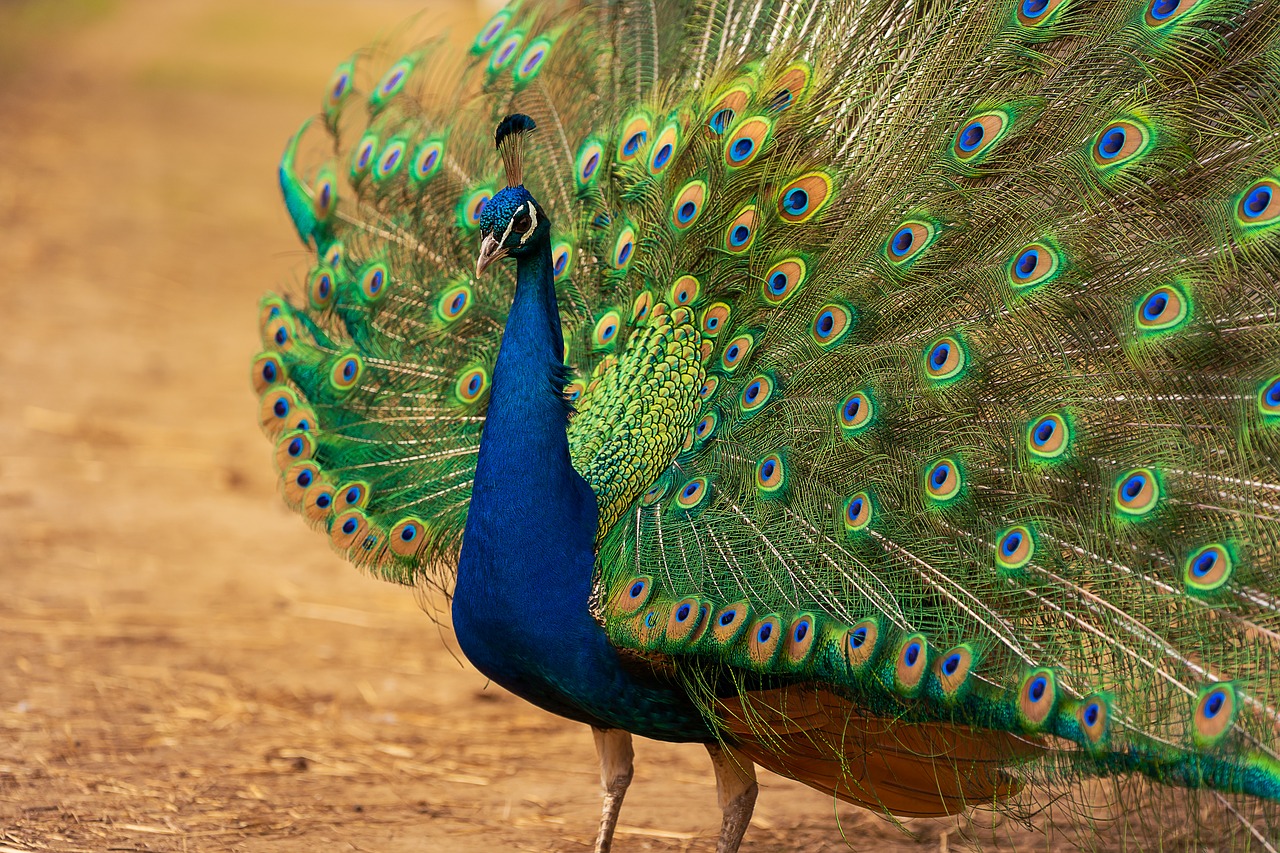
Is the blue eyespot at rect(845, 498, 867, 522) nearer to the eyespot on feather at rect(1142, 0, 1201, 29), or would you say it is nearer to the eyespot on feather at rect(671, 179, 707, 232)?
the eyespot on feather at rect(671, 179, 707, 232)

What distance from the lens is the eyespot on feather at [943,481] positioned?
11.0ft

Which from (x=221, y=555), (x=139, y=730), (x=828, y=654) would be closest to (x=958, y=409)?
(x=828, y=654)

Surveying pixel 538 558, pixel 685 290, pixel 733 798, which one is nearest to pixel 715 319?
pixel 685 290

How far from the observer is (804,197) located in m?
3.72

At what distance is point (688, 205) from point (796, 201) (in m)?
0.34

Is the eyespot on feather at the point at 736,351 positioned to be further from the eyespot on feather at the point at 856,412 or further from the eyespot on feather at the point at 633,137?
the eyespot on feather at the point at 633,137

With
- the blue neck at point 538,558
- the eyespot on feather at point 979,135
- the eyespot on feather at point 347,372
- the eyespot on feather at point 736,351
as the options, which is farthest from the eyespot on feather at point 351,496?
→ the eyespot on feather at point 979,135

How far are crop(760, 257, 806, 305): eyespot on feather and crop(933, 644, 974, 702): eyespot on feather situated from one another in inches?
42.2

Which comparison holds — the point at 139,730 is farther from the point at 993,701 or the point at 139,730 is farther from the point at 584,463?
the point at 993,701

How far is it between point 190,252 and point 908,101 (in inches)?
408

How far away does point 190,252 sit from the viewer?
12.8 meters

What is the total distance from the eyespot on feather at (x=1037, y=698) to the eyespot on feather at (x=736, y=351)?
1.16 meters

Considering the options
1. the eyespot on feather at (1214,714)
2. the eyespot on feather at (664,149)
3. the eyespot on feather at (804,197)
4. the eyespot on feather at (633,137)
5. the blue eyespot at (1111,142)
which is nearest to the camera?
the eyespot on feather at (1214,714)

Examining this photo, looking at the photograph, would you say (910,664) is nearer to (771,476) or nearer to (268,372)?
(771,476)
